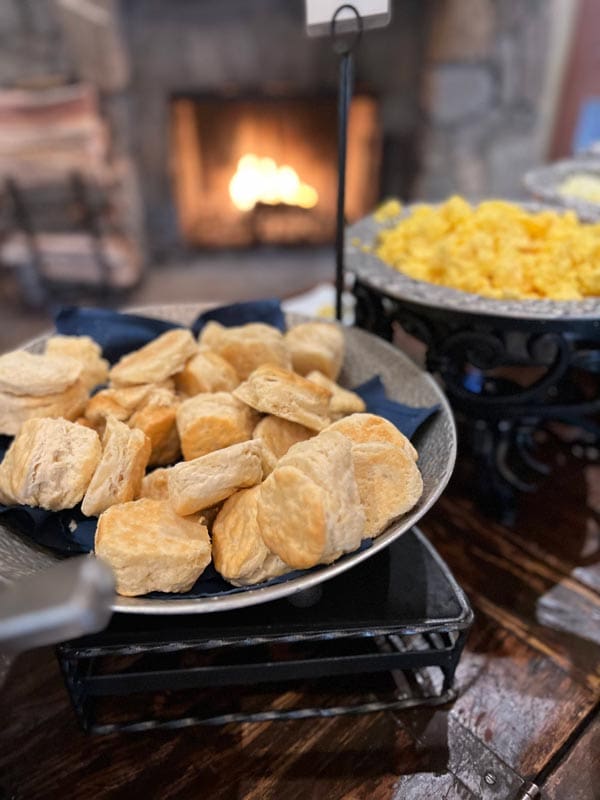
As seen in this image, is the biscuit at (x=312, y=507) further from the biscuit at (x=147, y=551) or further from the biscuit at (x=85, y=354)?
the biscuit at (x=85, y=354)

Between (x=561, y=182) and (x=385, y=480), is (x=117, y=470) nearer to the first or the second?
(x=385, y=480)

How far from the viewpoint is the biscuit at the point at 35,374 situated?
0.71 m

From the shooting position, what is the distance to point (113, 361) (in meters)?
0.90

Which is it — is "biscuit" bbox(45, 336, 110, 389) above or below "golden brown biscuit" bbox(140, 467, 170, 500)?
above

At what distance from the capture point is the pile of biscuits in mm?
551

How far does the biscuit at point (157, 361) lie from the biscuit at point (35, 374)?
0.06 meters

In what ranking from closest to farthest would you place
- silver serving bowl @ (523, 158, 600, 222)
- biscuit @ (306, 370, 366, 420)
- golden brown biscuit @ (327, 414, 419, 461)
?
1. golden brown biscuit @ (327, 414, 419, 461)
2. biscuit @ (306, 370, 366, 420)
3. silver serving bowl @ (523, 158, 600, 222)

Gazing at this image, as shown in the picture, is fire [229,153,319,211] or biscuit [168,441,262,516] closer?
biscuit [168,441,262,516]

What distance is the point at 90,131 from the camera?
2.15m

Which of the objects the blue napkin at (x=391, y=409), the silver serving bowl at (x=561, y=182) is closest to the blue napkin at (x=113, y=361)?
the blue napkin at (x=391, y=409)

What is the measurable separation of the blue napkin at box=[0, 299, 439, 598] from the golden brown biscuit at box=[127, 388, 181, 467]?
12 cm

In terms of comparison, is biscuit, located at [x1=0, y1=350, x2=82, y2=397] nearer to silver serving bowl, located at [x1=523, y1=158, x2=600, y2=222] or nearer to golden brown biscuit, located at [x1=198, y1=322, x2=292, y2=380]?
golden brown biscuit, located at [x1=198, y1=322, x2=292, y2=380]

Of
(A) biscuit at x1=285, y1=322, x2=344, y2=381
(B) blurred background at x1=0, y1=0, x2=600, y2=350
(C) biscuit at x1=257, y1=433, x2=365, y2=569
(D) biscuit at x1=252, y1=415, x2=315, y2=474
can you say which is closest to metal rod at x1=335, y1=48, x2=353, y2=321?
(A) biscuit at x1=285, y1=322, x2=344, y2=381

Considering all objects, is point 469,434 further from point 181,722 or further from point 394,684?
point 181,722
